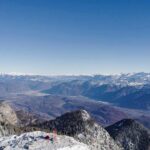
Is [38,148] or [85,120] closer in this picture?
[38,148]

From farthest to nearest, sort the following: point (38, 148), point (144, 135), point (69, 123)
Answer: point (144, 135) < point (69, 123) < point (38, 148)

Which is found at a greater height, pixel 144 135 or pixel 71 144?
pixel 71 144

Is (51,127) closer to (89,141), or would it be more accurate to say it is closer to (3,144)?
(89,141)

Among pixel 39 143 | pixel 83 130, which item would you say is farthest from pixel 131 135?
pixel 39 143

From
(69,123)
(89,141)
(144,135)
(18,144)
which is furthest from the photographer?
(144,135)

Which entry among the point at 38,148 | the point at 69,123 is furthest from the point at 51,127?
the point at 38,148

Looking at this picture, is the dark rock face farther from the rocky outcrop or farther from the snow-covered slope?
the snow-covered slope

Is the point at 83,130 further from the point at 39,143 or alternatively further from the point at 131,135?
the point at 39,143
